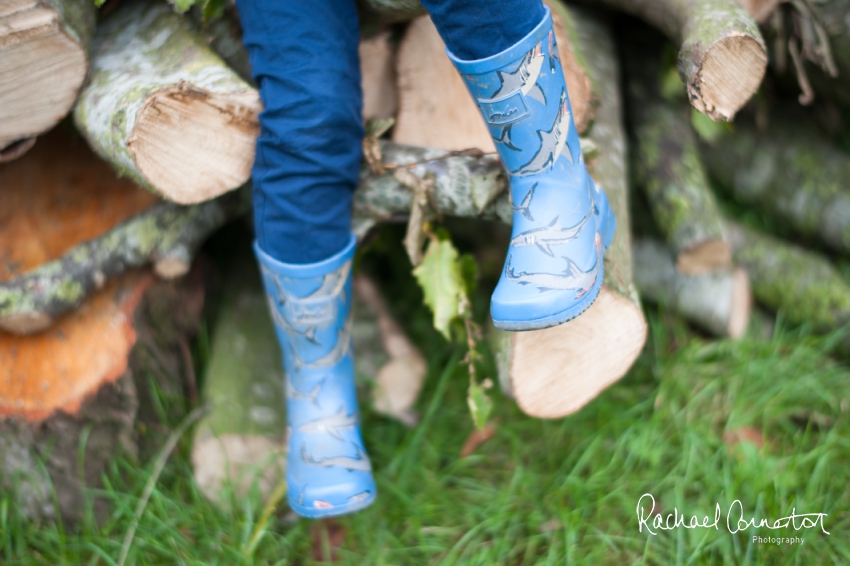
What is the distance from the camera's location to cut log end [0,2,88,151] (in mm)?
1194

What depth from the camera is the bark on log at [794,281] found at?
5.99 ft

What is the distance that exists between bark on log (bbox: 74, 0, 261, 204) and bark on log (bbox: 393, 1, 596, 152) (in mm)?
384

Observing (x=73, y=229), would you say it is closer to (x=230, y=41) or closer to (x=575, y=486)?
(x=230, y=41)

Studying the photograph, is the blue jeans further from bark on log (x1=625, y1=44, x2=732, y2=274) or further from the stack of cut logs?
bark on log (x1=625, y1=44, x2=732, y2=274)

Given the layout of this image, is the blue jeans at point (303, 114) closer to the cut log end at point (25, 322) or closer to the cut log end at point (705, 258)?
the cut log end at point (25, 322)

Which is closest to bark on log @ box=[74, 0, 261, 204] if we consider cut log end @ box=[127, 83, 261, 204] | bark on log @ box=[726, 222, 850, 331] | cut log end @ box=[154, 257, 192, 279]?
cut log end @ box=[127, 83, 261, 204]

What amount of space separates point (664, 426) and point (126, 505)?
4.43 ft

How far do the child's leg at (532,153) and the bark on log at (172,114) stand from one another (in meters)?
0.46

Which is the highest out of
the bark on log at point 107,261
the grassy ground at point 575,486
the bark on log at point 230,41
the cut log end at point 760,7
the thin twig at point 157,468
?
the bark on log at point 230,41

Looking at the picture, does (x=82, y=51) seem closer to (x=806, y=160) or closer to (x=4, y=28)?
(x=4, y=28)

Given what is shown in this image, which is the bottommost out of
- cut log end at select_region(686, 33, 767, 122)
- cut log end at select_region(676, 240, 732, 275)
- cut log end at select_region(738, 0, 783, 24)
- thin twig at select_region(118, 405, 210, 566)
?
thin twig at select_region(118, 405, 210, 566)

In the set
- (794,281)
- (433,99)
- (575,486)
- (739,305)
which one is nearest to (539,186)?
(433,99)

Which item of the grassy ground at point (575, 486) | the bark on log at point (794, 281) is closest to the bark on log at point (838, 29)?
the bark on log at point (794, 281)

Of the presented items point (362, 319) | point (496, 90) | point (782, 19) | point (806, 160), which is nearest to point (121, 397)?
point (362, 319)
